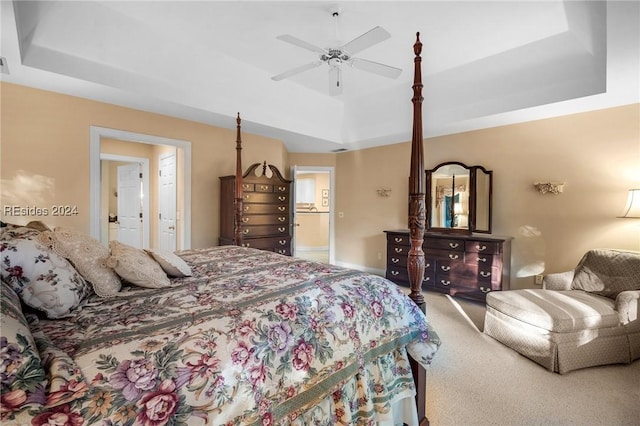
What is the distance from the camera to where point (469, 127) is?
4.16m

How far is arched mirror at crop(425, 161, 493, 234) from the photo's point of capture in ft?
13.8

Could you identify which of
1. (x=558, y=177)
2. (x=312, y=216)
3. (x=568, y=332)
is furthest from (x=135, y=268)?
(x=312, y=216)

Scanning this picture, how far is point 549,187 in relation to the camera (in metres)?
3.66

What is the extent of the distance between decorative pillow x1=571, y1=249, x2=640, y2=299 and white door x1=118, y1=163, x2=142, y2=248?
6270 millimetres

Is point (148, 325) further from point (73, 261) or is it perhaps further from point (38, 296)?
point (73, 261)

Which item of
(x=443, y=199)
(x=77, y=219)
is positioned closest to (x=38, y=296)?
(x=77, y=219)

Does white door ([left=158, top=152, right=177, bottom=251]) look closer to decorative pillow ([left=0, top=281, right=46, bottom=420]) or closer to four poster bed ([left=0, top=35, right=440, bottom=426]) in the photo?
four poster bed ([left=0, top=35, right=440, bottom=426])

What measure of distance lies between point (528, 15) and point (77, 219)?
16.1 ft

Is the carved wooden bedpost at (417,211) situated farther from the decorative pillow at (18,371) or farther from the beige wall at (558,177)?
the beige wall at (558,177)

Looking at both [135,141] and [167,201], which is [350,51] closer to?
[135,141]

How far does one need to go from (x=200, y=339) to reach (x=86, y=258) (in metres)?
0.85

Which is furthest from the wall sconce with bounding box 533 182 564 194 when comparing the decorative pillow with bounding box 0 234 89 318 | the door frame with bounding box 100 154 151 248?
the door frame with bounding box 100 154 151 248

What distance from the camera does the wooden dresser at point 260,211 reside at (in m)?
4.14

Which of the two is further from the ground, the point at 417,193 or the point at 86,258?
the point at 417,193
